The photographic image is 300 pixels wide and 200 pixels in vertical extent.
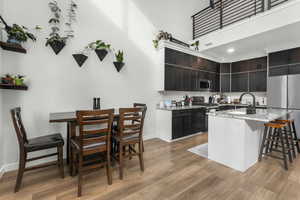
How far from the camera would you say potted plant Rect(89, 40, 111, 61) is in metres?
2.80

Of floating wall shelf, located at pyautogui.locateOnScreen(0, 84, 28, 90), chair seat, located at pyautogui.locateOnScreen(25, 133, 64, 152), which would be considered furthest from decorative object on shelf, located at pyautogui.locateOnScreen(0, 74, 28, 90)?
chair seat, located at pyautogui.locateOnScreen(25, 133, 64, 152)

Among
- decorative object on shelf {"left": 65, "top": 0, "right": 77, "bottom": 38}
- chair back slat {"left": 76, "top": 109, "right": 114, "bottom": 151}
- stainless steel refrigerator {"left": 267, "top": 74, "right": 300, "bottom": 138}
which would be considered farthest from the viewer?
stainless steel refrigerator {"left": 267, "top": 74, "right": 300, "bottom": 138}

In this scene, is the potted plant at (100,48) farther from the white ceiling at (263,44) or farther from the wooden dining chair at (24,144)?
the white ceiling at (263,44)

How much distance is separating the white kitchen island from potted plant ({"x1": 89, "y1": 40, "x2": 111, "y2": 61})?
2543 mm

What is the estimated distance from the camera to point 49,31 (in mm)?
2414

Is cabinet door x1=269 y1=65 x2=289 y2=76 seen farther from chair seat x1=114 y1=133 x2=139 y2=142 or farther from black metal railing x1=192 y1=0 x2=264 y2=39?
chair seat x1=114 y1=133 x2=139 y2=142

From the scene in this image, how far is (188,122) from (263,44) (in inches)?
128

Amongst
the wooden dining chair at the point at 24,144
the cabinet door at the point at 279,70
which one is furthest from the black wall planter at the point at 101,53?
the cabinet door at the point at 279,70

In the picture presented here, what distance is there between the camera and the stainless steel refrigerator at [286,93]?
3.50 m

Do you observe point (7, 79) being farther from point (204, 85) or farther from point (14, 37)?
point (204, 85)

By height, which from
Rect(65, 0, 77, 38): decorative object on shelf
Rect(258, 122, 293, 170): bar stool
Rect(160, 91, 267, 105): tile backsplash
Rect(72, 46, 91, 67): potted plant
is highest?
Rect(65, 0, 77, 38): decorative object on shelf

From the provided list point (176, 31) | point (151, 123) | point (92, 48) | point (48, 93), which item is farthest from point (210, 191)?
point (176, 31)

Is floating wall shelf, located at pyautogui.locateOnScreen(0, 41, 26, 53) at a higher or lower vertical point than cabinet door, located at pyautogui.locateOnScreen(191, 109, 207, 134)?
higher

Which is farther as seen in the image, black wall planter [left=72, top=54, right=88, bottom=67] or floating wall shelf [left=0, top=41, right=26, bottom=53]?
black wall planter [left=72, top=54, right=88, bottom=67]
